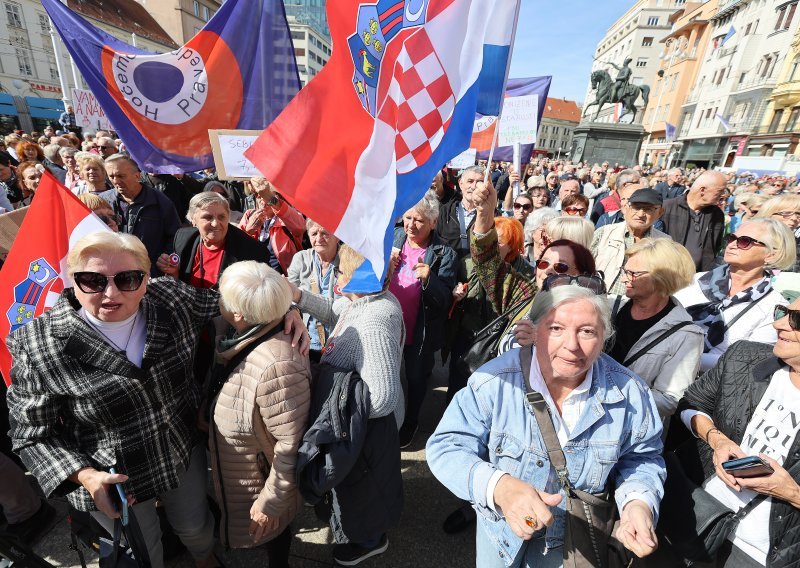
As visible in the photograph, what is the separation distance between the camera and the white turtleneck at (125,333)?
1.65 metres

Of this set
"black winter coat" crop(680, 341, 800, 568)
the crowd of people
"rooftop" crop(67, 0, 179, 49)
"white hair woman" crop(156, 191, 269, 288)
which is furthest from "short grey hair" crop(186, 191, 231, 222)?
"rooftop" crop(67, 0, 179, 49)

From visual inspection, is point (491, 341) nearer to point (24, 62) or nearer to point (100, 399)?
point (100, 399)

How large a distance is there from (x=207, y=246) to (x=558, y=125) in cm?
9191

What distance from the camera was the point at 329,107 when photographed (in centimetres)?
176

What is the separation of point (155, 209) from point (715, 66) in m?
55.0

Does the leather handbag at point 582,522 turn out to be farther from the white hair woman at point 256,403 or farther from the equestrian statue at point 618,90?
the equestrian statue at point 618,90

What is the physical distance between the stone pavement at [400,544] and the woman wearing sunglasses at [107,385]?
0.75m

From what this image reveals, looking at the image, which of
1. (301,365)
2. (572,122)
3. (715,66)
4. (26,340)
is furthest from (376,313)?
(572,122)

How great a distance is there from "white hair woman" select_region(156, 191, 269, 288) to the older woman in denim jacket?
213 cm

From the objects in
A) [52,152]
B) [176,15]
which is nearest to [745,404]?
[52,152]

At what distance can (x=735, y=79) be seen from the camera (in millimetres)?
36344

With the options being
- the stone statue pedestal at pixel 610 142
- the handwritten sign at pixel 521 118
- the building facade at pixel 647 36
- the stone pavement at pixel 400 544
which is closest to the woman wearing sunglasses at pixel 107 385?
the stone pavement at pixel 400 544

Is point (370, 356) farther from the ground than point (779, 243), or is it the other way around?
point (779, 243)

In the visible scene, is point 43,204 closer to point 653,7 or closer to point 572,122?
point 653,7
